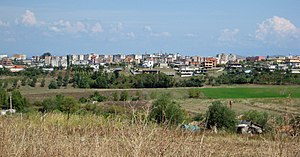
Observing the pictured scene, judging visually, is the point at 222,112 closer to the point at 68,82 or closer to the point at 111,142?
the point at 111,142

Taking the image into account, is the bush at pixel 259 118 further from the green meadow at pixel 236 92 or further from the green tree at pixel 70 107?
the green meadow at pixel 236 92

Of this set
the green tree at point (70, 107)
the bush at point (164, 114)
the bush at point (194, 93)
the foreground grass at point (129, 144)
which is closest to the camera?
the foreground grass at point (129, 144)

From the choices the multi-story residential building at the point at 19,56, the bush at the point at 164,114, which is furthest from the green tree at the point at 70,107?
the multi-story residential building at the point at 19,56

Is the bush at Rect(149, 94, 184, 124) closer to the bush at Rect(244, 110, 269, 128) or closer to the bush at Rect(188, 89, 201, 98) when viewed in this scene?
the bush at Rect(244, 110, 269, 128)

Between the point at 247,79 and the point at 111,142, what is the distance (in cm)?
7932

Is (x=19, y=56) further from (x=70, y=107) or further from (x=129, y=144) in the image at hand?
(x=129, y=144)

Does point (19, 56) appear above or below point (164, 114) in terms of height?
below

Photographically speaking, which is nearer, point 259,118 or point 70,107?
point 259,118

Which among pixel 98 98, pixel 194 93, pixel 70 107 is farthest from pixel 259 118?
pixel 194 93

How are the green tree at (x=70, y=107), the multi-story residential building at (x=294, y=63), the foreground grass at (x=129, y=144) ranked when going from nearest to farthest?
the foreground grass at (x=129, y=144), the green tree at (x=70, y=107), the multi-story residential building at (x=294, y=63)

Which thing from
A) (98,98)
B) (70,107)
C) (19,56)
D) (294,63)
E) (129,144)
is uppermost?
(129,144)

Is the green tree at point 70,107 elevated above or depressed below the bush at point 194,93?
above

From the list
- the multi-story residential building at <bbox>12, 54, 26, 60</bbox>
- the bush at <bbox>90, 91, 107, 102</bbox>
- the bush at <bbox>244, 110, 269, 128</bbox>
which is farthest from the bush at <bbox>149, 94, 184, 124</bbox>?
the multi-story residential building at <bbox>12, 54, 26, 60</bbox>

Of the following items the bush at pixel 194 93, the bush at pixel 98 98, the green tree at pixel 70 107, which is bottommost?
the bush at pixel 194 93
